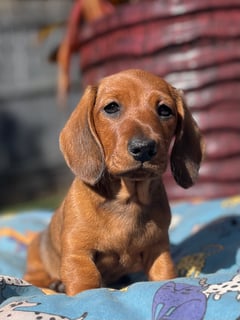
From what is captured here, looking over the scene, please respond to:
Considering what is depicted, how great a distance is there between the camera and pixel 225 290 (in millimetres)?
2385

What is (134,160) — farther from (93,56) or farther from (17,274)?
(93,56)

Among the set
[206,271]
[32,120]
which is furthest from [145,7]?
[32,120]

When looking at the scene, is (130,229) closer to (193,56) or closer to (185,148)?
(185,148)

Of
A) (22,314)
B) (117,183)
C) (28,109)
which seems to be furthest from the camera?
(28,109)

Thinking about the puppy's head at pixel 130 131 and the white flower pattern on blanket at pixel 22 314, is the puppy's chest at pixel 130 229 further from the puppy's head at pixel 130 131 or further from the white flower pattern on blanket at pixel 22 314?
the white flower pattern on blanket at pixel 22 314

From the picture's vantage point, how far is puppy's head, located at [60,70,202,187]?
2.58m

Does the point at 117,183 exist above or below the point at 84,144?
below

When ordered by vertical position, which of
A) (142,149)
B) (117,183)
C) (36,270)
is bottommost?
(36,270)

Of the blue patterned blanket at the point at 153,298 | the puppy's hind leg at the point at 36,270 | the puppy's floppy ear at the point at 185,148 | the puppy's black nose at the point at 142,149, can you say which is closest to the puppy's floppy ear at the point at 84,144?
the puppy's black nose at the point at 142,149

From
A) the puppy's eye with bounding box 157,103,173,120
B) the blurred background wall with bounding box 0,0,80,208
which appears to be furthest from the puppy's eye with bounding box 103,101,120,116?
the blurred background wall with bounding box 0,0,80,208

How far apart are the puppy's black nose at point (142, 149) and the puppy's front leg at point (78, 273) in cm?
51

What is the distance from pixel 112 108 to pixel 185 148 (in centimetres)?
43

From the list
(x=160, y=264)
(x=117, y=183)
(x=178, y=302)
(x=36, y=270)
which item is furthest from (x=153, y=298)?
(x=36, y=270)

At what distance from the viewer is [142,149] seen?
8.31 feet
